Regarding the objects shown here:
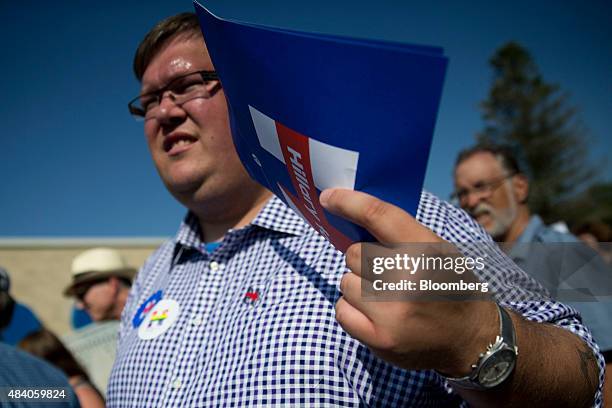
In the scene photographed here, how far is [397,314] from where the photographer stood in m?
0.74

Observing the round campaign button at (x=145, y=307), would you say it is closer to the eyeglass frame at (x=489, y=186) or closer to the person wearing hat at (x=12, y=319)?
the person wearing hat at (x=12, y=319)

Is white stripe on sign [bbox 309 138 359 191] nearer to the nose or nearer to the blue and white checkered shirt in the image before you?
the blue and white checkered shirt

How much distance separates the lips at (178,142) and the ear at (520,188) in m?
2.57

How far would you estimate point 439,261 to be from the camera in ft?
2.48

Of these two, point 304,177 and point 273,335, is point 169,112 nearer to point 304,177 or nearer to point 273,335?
point 273,335

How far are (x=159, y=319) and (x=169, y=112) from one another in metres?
0.61

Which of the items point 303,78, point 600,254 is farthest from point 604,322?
point 303,78

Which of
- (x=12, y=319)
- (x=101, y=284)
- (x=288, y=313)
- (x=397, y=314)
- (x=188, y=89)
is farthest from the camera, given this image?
(x=101, y=284)

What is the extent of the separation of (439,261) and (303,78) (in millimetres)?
314

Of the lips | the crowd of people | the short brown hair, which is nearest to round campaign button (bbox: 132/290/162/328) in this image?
the crowd of people

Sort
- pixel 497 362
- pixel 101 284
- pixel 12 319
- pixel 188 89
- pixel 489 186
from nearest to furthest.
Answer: pixel 497 362, pixel 188 89, pixel 12 319, pixel 489 186, pixel 101 284

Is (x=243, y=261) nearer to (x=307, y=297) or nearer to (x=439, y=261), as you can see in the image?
(x=307, y=297)

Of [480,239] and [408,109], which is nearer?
[408,109]

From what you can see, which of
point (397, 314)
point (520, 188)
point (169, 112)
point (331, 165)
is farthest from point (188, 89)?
point (520, 188)
